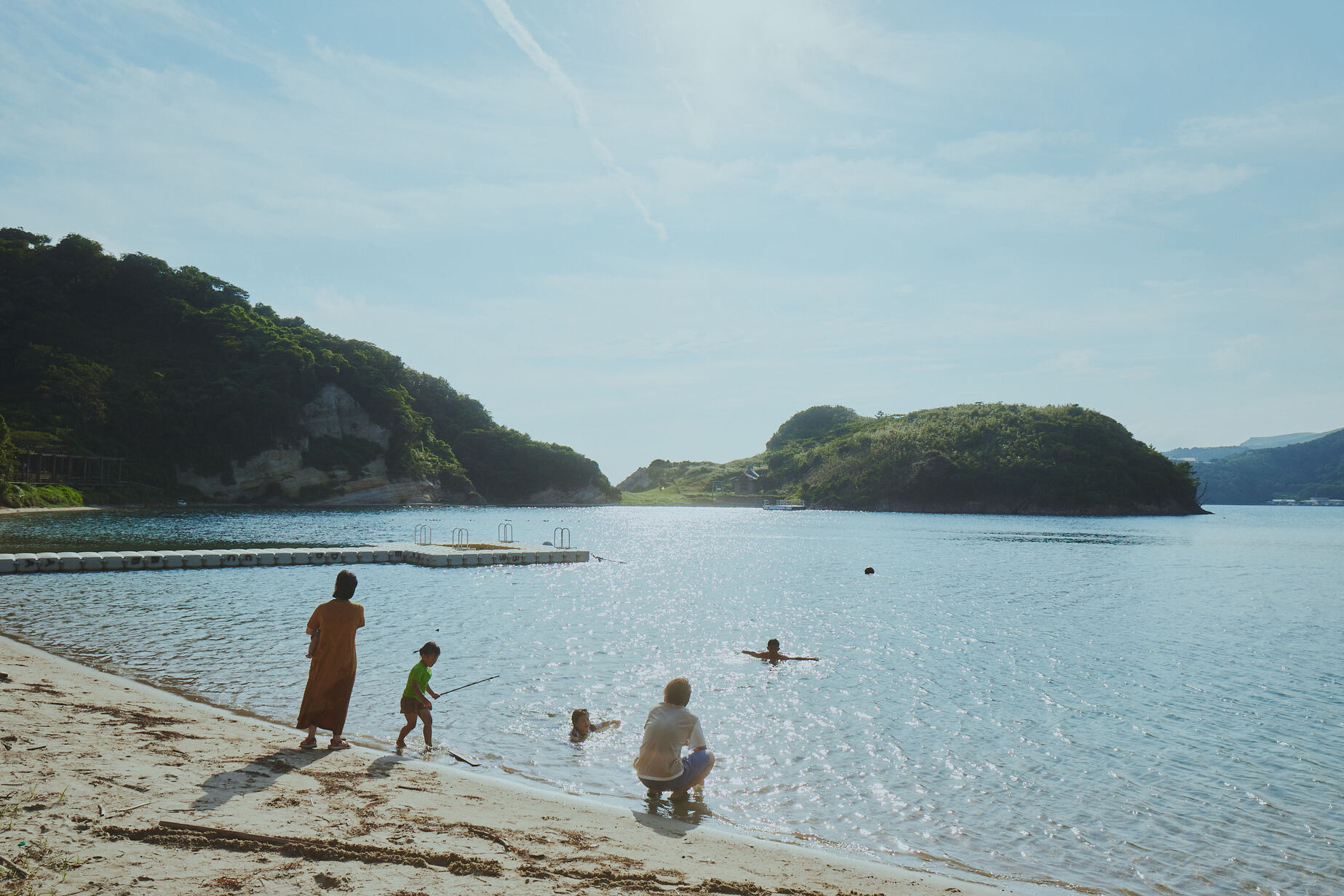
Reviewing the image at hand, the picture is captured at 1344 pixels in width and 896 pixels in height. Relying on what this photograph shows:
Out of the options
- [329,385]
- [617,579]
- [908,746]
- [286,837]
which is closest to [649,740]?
[286,837]

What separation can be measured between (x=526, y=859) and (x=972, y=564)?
170ft

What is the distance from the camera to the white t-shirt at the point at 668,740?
9539 mm

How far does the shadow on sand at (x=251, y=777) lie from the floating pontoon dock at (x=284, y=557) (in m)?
31.7

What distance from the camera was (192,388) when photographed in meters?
102

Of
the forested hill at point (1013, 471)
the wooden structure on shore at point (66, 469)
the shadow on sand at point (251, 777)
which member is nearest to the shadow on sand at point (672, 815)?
the shadow on sand at point (251, 777)

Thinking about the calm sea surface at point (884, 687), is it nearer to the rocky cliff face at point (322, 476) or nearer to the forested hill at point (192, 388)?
the forested hill at point (192, 388)

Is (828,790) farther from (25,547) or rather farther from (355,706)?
(25,547)

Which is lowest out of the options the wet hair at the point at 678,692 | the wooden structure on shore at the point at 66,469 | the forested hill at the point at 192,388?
the wet hair at the point at 678,692

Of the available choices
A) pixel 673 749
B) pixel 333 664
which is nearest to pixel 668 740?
pixel 673 749

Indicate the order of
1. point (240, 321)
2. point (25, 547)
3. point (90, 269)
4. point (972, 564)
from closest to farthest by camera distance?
point (25, 547) → point (972, 564) → point (90, 269) → point (240, 321)

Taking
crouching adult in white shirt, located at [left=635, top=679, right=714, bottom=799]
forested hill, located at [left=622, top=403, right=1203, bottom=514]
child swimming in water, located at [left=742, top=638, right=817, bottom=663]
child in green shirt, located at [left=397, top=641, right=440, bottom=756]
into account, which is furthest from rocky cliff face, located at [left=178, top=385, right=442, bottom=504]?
crouching adult in white shirt, located at [left=635, top=679, right=714, bottom=799]

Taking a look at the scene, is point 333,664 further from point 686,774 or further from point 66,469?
point 66,469

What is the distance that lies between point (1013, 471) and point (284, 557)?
472 ft

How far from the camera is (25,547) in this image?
38125 mm
